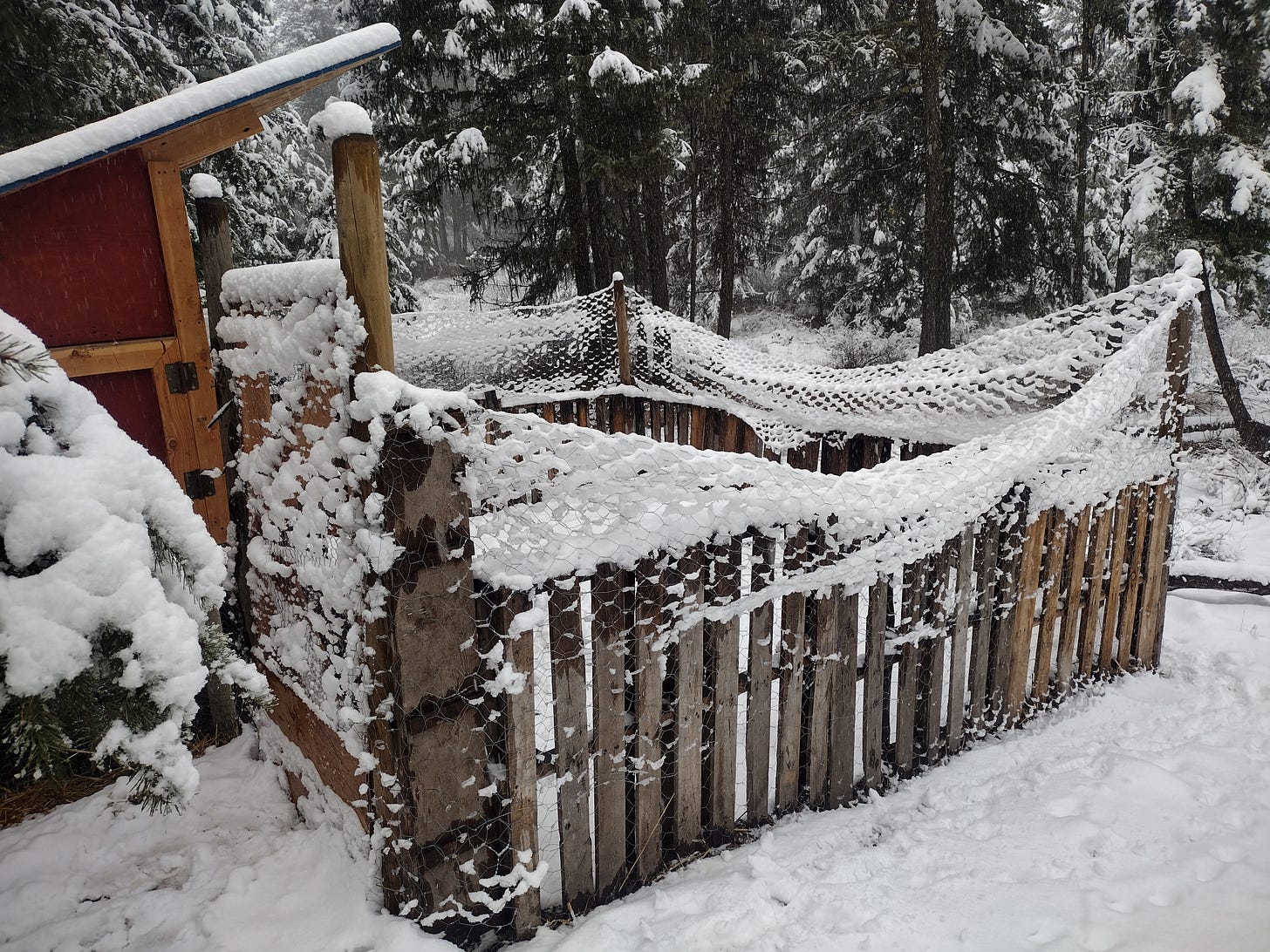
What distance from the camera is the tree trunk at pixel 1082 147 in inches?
484

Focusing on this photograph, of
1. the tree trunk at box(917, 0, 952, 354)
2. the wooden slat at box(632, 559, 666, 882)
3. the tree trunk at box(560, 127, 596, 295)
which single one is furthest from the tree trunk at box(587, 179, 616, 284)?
the wooden slat at box(632, 559, 666, 882)

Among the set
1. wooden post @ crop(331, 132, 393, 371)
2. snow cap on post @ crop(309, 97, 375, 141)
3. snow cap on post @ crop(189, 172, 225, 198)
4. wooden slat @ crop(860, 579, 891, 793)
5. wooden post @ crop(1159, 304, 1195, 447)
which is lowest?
wooden slat @ crop(860, 579, 891, 793)

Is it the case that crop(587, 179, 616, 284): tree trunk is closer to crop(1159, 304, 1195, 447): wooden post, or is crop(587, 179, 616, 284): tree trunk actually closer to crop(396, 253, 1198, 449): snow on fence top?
crop(396, 253, 1198, 449): snow on fence top

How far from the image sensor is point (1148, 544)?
3641mm

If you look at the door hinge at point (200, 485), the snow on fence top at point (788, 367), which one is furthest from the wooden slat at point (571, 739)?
the snow on fence top at point (788, 367)

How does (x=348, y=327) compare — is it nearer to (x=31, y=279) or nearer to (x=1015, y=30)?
(x=31, y=279)

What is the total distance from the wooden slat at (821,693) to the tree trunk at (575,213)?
334 inches

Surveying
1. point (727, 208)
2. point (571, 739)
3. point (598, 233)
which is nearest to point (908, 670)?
point (571, 739)

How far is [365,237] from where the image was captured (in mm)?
1686

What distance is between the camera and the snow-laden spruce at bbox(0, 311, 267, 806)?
0.95 meters

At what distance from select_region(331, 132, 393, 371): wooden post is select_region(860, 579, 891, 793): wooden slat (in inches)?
74.3

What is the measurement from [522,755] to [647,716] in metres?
0.41

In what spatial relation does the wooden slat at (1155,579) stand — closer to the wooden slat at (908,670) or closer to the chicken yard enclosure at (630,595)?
the chicken yard enclosure at (630,595)

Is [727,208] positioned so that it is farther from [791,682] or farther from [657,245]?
[791,682]
